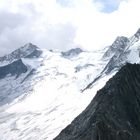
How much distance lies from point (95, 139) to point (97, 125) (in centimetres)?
467

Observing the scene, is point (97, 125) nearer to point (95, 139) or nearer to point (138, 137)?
point (95, 139)

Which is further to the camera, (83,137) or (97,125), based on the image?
(83,137)

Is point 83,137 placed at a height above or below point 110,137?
above

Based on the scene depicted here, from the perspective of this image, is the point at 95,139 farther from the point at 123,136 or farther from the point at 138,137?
the point at 138,137

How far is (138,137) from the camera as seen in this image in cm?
19675

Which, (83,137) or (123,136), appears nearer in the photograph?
(123,136)

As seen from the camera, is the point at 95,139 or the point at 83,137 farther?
the point at 83,137

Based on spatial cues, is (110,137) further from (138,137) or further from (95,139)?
(138,137)

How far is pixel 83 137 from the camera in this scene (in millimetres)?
198500

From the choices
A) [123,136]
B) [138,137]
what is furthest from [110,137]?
[138,137]

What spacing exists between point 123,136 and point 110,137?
5.84m

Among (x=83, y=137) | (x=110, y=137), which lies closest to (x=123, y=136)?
(x=110, y=137)

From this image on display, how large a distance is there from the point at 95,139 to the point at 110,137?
6.32 m

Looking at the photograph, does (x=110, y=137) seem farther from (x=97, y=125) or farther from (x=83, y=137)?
(x=83, y=137)
